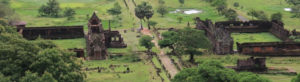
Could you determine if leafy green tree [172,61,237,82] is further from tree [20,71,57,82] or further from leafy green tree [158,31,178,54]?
leafy green tree [158,31,178,54]

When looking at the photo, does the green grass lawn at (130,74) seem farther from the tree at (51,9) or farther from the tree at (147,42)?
the tree at (51,9)

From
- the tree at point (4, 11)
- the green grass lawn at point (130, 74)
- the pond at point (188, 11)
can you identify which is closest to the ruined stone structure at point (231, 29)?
the green grass lawn at point (130, 74)

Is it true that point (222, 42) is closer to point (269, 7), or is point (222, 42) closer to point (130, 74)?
point (130, 74)

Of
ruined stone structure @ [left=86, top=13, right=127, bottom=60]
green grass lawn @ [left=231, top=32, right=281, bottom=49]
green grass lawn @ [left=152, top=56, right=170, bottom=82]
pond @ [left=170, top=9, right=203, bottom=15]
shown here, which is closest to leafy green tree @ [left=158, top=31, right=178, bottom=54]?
green grass lawn @ [left=152, top=56, right=170, bottom=82]

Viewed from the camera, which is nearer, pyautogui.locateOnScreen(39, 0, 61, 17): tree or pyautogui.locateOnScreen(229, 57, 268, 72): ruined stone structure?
pyautogui.locateOnScreen(229, 57, 268, 72): ruined stone structure

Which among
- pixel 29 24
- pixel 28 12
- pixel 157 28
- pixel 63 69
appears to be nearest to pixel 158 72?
pixel 63 69

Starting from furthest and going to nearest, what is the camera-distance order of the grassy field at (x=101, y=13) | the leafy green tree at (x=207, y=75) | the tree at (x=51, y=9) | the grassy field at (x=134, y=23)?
the tree at (x=51, y=9), the grassy field at (x=101, y=13), the grassy field at (x=134, y=23), the leafy green tree at (x=207, y=75)
